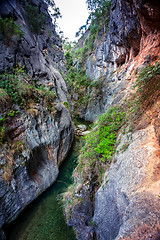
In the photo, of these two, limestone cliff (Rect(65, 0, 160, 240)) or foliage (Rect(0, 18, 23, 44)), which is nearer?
limestone cliff (Rect(65, 0, 160, 240))

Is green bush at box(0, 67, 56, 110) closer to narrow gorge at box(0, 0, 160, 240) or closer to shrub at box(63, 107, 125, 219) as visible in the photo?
narrow gorge at box(0, 0, 160, 240)

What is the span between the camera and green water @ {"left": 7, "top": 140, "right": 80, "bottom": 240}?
12.6ft

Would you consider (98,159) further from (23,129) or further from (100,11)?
(100,11)

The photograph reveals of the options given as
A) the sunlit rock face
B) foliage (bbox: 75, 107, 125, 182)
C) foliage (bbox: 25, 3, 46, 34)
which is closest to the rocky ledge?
foliage (bbox: 75, 107, 125, 182)

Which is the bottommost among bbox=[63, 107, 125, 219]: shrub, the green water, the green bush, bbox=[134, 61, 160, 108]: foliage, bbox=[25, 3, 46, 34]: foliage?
the green water

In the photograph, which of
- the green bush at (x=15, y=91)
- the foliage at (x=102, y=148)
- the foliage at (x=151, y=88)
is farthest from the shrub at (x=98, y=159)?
the green bush at (x=15, y=91)

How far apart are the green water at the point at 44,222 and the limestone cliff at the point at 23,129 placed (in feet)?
1.27

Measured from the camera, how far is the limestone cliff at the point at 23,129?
4.00 metres

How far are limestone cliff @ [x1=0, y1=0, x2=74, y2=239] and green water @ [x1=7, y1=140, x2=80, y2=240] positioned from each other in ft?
1.27

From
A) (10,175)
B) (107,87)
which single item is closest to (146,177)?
(10,175)

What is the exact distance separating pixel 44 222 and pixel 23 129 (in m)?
4.06

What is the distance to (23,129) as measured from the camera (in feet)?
16.4

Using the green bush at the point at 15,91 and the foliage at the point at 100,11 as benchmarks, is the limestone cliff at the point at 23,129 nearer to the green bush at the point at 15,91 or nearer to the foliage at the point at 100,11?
the green bush at the point at 15,91

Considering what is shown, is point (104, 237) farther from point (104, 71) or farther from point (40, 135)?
point (104, 71)
